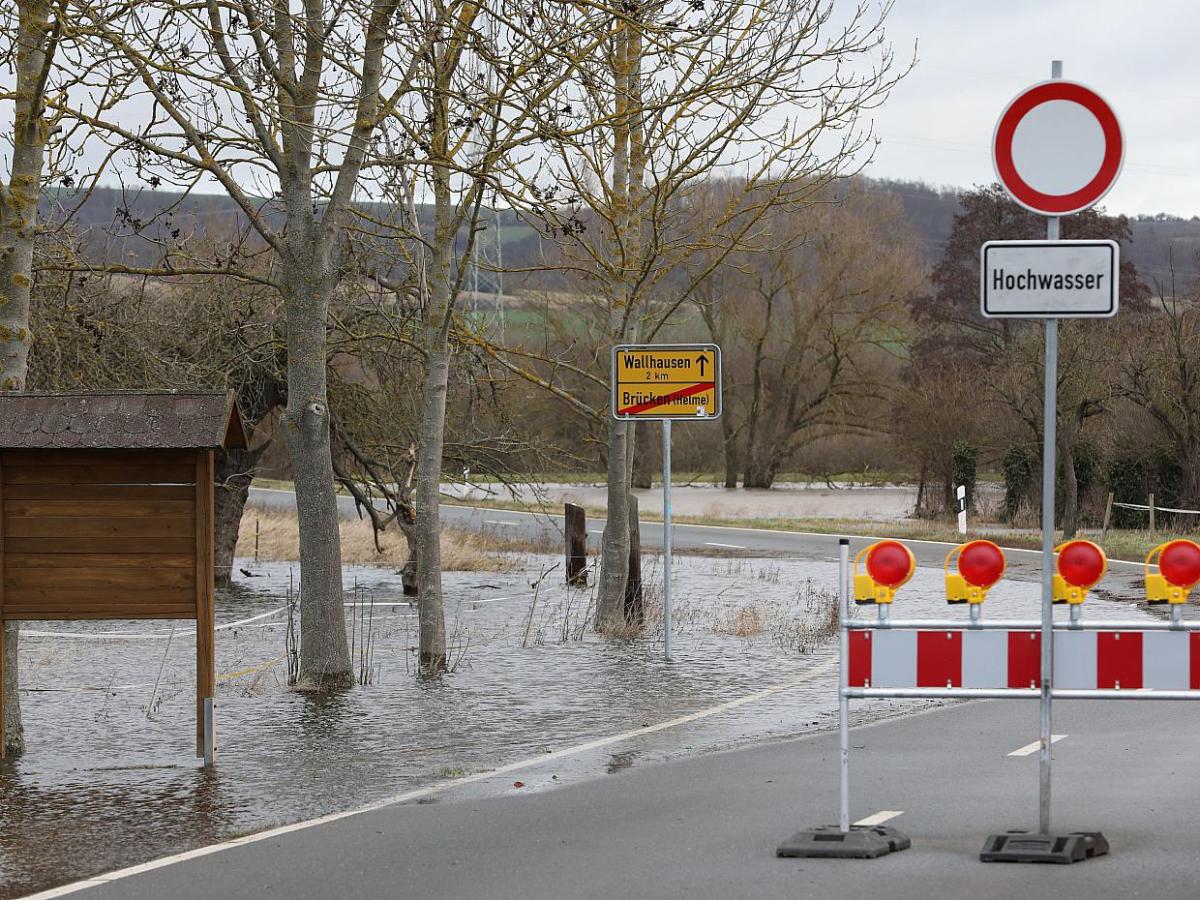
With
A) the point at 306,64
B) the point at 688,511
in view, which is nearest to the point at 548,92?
the point at 306,64

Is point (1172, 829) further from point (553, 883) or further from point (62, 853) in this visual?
point (62, 853)

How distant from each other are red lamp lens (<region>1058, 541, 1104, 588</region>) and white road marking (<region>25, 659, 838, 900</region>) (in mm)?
3506

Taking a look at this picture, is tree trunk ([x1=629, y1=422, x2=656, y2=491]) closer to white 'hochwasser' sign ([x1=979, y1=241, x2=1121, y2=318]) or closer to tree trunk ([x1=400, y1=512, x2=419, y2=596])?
tree trunk ([x1=400, y1=512, x2=419, y2=596])

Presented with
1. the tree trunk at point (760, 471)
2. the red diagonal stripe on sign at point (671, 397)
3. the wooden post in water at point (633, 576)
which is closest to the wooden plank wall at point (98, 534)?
the red diagonal stripe on sign at point (671, 397)

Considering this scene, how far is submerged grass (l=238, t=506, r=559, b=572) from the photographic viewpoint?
85.8 feet

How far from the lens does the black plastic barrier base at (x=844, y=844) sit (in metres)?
6.96

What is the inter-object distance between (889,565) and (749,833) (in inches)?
54.7

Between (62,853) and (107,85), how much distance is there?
593cm

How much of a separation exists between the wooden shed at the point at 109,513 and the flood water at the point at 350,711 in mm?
851

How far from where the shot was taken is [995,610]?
63.7 ft

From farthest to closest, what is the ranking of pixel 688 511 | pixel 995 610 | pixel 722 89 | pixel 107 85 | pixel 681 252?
pixel 688 511
pixel 995 610
pixel 681 252
pixel 722 89
pixel 107 85

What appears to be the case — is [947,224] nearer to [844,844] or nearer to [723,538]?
[723,538]

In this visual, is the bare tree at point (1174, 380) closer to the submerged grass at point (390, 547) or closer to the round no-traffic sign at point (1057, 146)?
the submerged grass at point (390, 547)

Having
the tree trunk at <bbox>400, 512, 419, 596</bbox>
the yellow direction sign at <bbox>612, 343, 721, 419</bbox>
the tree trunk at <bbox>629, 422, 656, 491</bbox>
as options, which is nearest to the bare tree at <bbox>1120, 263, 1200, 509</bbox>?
the tree trunk at <bbox>400, 512, 419, 596</bbox>
